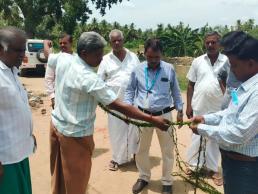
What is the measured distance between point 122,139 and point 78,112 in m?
2.40

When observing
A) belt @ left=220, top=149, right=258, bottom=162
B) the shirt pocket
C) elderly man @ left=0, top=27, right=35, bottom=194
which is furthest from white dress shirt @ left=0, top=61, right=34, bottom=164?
the shirt pocket

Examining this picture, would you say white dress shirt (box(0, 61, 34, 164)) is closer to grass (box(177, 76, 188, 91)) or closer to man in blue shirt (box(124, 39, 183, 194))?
man in blue shirt (box(124, 39, 183, 194))

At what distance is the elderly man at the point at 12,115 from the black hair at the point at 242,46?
4.83 feet

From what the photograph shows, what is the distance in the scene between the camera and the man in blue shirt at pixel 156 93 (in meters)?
4.58

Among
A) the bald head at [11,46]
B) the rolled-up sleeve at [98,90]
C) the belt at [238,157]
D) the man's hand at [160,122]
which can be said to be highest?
the bald head at [11,46]

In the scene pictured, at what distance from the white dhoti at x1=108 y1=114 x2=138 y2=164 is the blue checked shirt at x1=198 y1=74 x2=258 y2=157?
299 centimetres

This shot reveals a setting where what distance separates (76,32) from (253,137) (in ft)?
111

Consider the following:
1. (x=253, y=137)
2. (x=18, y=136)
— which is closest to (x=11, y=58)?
(x=18, y=136)

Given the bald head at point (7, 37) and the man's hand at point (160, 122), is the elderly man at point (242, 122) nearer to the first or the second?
the man's hand at point (160, 122)

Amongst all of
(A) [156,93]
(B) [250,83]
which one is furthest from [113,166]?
(B) [250,83]

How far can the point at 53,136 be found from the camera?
12.5 ft

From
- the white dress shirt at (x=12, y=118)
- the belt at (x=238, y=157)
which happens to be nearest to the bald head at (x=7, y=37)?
the white dress shirt at (x=12, y=118)

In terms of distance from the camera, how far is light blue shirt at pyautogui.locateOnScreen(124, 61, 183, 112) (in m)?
4.60

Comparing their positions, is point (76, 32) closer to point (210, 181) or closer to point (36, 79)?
point (36, 79)
